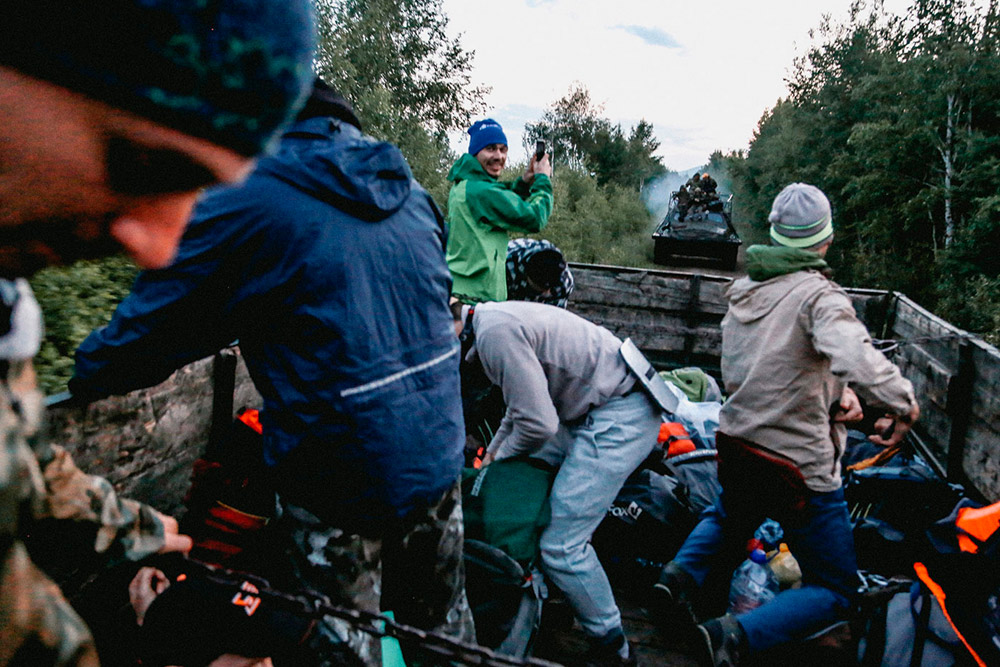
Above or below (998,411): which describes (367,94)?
above

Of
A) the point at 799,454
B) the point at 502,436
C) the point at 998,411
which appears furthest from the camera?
the point at 998,411

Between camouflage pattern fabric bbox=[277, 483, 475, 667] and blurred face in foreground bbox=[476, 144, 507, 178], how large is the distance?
2844 mm

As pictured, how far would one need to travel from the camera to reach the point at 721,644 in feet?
8.58

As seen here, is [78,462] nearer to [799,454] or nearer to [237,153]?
[237,153]

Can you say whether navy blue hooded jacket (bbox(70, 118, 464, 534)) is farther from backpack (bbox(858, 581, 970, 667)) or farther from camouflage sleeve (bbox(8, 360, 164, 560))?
backpack (bbox(858, 581, 970, 667))

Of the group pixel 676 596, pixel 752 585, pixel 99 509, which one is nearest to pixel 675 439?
pixel 752 585

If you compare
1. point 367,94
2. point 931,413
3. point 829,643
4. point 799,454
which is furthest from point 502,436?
point 367,94

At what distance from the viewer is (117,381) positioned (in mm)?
1599

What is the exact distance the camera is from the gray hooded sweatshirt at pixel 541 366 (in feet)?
8.48

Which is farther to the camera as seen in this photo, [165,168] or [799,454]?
[799,454]

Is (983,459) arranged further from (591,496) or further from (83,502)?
(83,502)

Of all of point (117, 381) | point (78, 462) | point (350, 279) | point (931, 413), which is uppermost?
point (350, 279)

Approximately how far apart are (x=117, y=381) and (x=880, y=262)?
20146mm

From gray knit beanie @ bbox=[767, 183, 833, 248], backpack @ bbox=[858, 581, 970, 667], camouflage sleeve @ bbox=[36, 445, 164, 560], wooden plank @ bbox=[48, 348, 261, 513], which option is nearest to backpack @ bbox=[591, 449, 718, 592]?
backpack @ bbox=[858, 581, 970, 667]
